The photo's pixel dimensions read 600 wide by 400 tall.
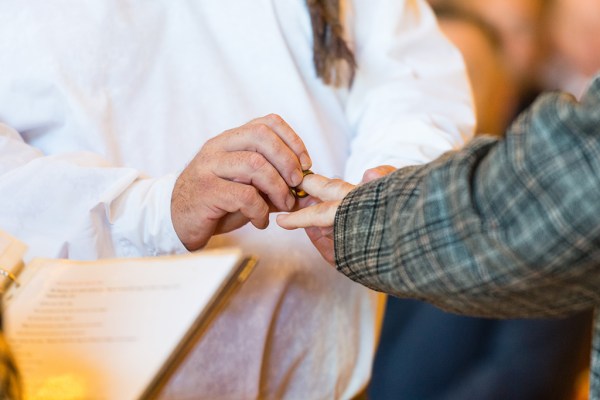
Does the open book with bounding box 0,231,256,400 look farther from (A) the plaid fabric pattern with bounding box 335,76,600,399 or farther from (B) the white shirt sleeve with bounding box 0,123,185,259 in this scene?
(B) the white shirt sleeve with bounding box 0,123,185,259

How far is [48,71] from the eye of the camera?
87cm

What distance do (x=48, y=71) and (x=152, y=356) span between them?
50 cm

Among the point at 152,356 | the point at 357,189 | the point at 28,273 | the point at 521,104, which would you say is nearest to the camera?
the point at 152,356

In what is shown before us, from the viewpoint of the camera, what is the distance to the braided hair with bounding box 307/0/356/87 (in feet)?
3.19

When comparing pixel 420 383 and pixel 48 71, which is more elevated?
pixel 48 71

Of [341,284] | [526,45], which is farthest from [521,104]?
[341,284]

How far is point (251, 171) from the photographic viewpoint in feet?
2.65

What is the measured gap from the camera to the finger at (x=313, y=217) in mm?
776

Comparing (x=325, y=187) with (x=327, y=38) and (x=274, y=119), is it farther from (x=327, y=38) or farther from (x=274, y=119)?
(x=327, y=38)

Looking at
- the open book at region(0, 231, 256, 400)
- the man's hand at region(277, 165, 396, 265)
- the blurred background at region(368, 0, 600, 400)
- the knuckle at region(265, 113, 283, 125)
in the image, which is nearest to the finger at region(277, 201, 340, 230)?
the man's hand at region(277, 165, 396, 265)

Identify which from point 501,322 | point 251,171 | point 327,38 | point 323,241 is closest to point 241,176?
point 251,171

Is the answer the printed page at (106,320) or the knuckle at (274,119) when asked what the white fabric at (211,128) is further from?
the printed page at (106,320)

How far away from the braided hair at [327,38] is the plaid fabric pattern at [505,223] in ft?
1.06

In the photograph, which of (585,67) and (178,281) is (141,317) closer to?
(178,281)
